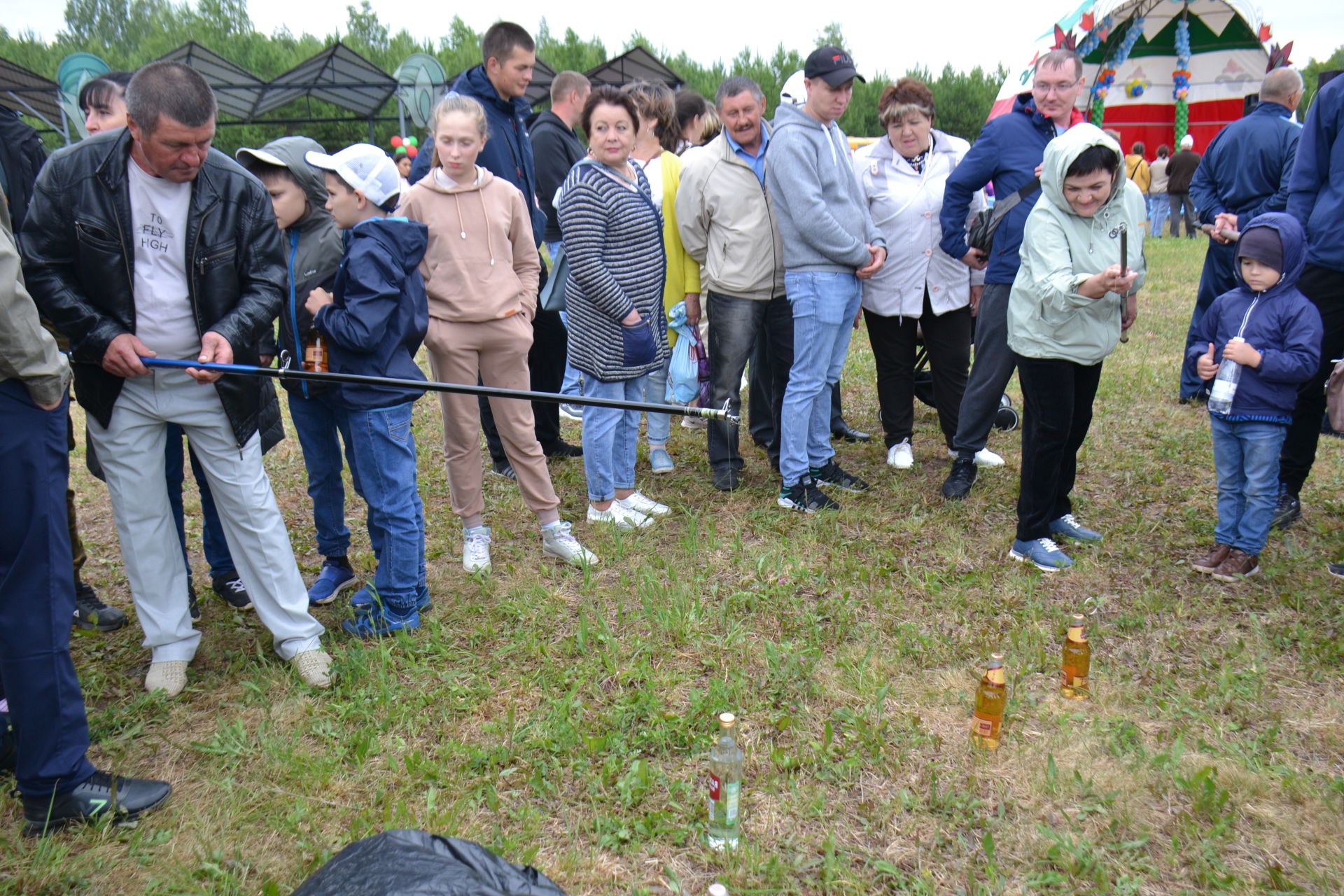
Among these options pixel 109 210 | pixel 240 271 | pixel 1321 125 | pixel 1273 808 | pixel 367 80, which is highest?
pixel 367 80

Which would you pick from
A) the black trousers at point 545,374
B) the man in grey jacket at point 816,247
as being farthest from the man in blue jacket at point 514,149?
the man in grey jacket at point 816,247

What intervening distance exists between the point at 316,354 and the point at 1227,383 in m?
3.75

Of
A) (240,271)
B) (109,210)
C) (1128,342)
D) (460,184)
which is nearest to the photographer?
(109,210)

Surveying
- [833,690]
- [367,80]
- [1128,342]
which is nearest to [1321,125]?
[833,690]

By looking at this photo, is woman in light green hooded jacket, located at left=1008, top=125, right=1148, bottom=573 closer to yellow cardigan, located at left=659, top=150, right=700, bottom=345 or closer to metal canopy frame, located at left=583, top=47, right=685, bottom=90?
yellow cardigan, located at left=659, top=150, right=700, bottom=345

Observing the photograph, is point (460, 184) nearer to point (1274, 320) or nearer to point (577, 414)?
point (577, 414)

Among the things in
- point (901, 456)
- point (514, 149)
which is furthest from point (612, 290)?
point (901, 456)

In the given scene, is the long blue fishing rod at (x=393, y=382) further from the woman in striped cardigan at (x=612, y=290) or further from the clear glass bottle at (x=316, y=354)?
the woman in striped cardigan at (x=612, y=290)

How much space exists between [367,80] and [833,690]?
77.2ft

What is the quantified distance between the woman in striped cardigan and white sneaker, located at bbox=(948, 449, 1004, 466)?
77.7 inches

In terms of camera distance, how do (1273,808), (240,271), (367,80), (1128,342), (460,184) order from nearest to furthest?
(1273,808) → (240,271) → (460,184) → (1128,342) → (367,80)

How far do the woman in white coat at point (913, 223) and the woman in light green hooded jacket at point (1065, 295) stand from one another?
100 centimetres

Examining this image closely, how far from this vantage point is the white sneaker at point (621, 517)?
4777 mm

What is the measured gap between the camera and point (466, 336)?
4.14 metres
